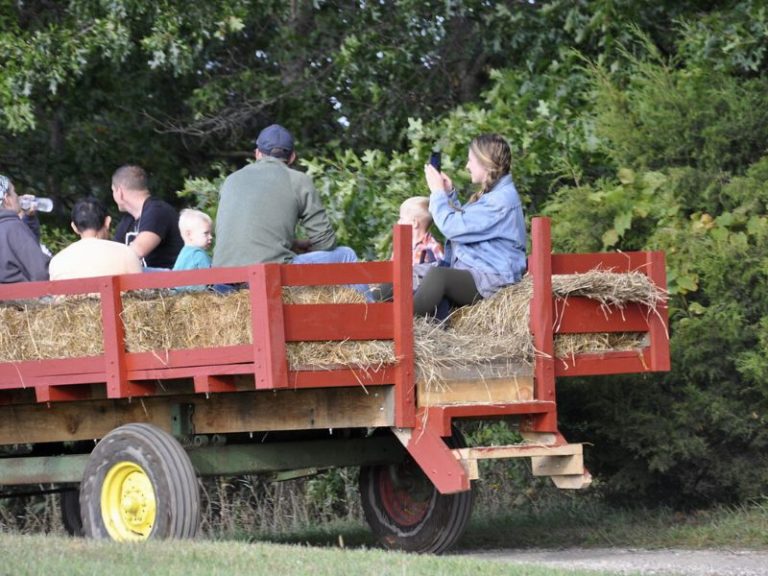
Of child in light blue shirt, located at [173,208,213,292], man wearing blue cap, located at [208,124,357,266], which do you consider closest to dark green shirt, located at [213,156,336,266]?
man wearing blue cap, located at [208,124,357,266]

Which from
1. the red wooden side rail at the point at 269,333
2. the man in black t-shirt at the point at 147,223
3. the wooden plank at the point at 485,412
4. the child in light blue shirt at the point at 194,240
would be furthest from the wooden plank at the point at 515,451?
the man in black t-shirt at the point at 147,223

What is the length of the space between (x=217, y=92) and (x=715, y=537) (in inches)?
322

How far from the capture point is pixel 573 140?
475 inches

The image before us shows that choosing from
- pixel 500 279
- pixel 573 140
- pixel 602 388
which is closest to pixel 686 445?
pixel 602 388

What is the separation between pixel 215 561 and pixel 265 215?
85.4 inches

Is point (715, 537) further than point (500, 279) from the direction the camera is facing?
Yes

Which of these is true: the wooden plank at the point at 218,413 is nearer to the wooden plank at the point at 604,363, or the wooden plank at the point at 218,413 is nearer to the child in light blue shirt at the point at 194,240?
the child in light blue shirt at the point at 194,240

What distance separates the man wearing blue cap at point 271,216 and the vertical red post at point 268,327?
35.6 inches

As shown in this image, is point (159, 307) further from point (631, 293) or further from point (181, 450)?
point (631, 293)

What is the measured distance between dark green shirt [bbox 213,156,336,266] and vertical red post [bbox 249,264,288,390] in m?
0.92

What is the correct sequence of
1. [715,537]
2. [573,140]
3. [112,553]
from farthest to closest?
[573,140]
[715,537]
[112,553]

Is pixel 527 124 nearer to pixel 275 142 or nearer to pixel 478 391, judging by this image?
pixel 275 142

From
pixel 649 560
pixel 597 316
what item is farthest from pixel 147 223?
pixel 649 560

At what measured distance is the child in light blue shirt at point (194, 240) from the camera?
8.69m
